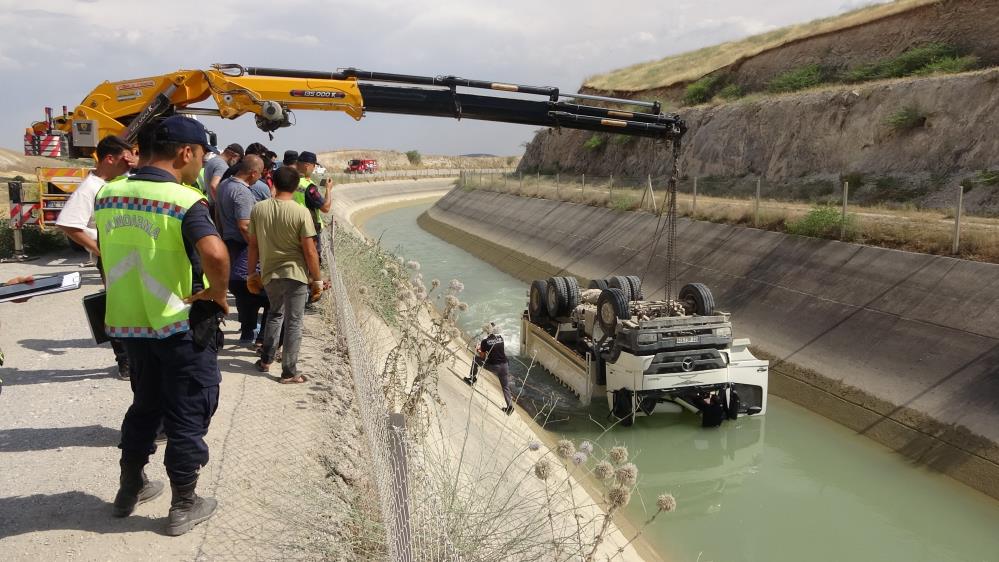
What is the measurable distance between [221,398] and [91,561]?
237 cm

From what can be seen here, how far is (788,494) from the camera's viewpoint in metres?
7.92

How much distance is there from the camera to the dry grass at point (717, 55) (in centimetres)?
2795

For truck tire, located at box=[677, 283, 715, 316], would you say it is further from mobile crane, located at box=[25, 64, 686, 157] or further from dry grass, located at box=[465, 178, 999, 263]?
dry grass, located at box=[465, 178, 999, 263]

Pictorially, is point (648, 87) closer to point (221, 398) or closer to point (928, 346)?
point (928, 346)

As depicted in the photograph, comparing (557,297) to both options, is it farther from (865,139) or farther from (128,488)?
(865,139)

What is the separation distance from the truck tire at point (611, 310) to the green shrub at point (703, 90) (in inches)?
1064

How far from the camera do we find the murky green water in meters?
6.80

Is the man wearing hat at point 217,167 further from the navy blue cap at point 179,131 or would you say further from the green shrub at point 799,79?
the green shrub at point 799,79

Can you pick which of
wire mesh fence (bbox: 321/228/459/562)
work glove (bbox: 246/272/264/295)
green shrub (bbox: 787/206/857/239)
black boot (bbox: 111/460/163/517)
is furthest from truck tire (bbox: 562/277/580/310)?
black boot (bbox: 111/460/163/517)

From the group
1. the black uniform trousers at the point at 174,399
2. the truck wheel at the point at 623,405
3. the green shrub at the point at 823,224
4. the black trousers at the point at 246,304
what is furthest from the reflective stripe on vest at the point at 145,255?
the green shrub at the point at 823,224

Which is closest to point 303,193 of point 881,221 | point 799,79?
point 881,221

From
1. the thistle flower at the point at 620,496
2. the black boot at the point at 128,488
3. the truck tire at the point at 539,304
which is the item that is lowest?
the truck tire at the point at 539,304

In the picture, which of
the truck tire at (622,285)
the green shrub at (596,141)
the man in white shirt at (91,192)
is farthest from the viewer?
the green shrub at (596,141)

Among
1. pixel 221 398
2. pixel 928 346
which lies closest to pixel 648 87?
pixel 928 346
